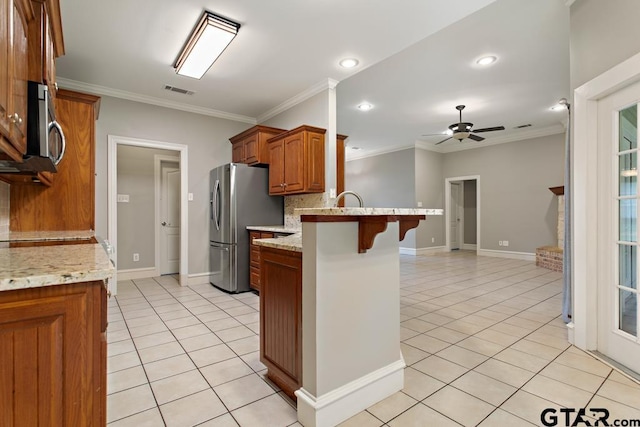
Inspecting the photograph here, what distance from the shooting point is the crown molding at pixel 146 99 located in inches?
150

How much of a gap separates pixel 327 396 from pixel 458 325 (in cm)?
185

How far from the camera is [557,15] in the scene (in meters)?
2.78

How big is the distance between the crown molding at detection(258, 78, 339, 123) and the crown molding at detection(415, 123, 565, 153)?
405 cm

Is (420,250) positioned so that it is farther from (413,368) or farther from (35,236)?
(35,236)

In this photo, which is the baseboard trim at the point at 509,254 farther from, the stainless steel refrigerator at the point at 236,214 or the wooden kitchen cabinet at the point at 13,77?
the wooden kitchen cabinet at the point at 13,77

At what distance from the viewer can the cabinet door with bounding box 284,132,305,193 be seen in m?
3.86

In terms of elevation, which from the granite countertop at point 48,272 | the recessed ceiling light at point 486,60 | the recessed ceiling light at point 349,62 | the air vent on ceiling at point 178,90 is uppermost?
the recessed ceiling light at point 486,60

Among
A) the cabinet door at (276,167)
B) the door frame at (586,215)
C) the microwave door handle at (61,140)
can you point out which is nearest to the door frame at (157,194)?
the cabinet door at (276,167)

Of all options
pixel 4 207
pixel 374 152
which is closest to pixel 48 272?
pixel 4 207

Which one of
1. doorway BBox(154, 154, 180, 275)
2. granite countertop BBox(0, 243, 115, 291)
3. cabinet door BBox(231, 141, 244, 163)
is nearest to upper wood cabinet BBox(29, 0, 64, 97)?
granite countertop BBox(0, 243, 115, 291)

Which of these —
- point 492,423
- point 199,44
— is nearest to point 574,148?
point 492,423

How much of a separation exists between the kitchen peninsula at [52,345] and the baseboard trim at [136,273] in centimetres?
445

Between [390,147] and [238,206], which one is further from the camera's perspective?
[390,147]

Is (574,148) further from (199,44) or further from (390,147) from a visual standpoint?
(390,147)
